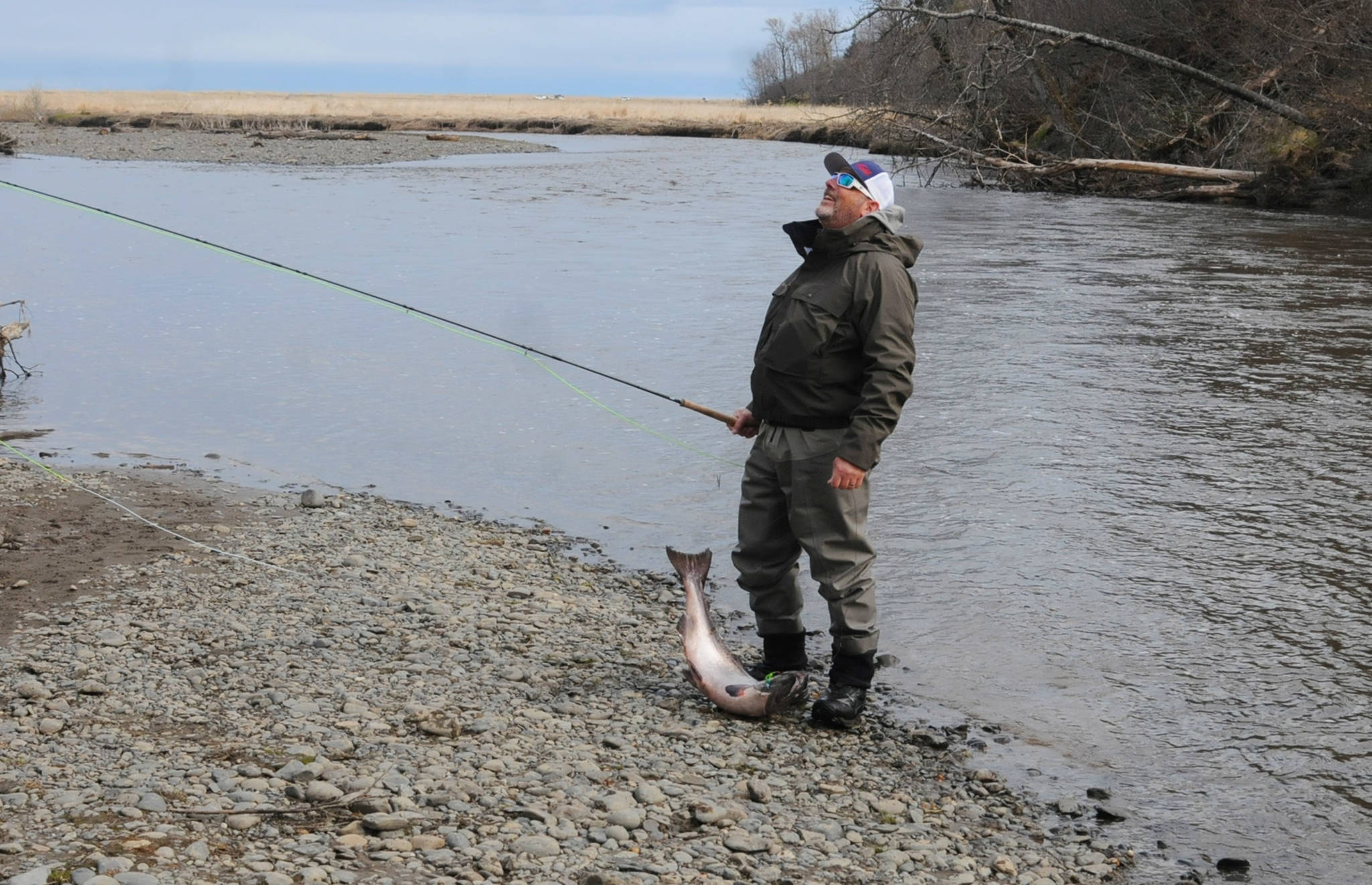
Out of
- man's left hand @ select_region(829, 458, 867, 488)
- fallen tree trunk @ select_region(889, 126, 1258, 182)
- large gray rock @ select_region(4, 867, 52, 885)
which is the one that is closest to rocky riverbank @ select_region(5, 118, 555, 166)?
fallen tree trunk @ select_region(889, 126, 1258, 182)

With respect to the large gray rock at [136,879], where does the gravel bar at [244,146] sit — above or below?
above

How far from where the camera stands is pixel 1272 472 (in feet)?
28.0

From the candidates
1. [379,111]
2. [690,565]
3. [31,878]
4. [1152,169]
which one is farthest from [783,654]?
[379,111]

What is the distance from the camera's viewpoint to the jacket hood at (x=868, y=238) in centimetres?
465

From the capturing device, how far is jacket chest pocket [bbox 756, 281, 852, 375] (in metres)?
4.65

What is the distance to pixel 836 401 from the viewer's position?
4746 millimetres

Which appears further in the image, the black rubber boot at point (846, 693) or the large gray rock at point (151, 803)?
the black rubber boot at point (846, 693)

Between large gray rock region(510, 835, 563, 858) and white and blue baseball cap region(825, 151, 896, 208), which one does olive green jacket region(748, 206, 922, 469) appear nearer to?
white and blue baseball cap region(825, 151, 896, 208)

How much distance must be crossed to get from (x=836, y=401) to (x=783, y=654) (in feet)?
3.31

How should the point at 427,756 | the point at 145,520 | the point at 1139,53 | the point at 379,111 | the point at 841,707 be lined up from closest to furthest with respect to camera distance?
the point at 427,756
the point at 841,707
the point at 145,520
the point at 1139,53
the point at 379,111

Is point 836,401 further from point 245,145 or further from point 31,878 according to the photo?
point 245,145

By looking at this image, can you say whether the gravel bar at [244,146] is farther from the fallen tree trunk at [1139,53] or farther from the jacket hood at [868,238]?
the jacket hood at [868,238]

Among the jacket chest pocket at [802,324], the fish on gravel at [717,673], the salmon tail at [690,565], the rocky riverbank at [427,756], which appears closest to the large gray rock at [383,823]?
the rocky riverbank at [427,756]

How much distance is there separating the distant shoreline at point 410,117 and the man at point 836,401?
50479 millimetres
